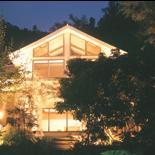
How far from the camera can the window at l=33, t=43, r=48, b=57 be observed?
29062 mm

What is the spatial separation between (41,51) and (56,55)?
0.97 meters

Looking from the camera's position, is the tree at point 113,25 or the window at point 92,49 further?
the tree at point 113,25

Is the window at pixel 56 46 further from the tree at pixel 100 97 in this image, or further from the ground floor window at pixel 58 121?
the tree at pixel 100 97

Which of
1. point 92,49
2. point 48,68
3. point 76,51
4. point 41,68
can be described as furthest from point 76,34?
point 41,68

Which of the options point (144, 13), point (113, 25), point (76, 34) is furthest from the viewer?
point (113, 25)

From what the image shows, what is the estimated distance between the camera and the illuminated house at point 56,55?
28.8m

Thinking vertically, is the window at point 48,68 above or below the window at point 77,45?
below

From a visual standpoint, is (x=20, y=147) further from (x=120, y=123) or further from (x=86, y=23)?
(x=86, y=23)

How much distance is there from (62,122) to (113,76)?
37.2ft

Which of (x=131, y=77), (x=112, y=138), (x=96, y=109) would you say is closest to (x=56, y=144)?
(x=112, y=138)

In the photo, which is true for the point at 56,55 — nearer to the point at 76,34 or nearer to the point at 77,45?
the point at 77,45

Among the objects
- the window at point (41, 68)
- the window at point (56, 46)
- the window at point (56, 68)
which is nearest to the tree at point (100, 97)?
the window at point (56, 46)

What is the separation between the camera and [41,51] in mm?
29156

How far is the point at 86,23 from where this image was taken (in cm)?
6328
